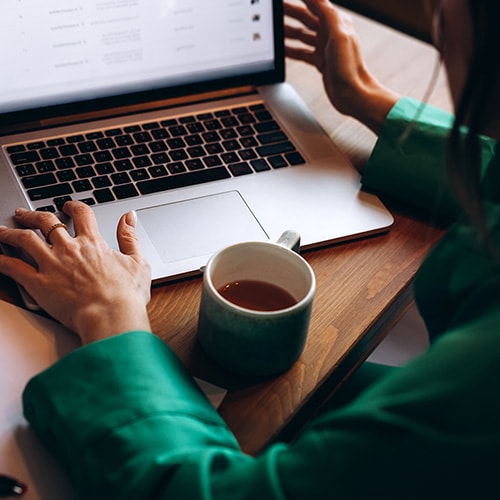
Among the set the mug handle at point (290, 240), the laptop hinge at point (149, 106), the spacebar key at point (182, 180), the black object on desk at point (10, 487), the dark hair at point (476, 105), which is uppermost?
the dark hair at point (476, 105)

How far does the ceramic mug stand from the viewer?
1.96 ft

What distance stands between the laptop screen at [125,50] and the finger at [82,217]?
18 centimetres

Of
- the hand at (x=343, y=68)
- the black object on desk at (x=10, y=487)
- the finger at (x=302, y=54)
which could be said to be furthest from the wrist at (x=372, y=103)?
the black object on desk at (x=10, y=487)

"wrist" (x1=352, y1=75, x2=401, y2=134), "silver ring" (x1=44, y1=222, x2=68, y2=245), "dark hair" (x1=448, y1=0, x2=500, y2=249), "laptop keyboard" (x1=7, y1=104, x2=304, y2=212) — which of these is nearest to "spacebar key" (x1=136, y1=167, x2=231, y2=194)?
"laptop keyboard" (x1=7, y1=104, x2=304, y2=212)

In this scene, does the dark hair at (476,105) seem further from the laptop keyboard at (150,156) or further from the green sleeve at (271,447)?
the laptop keyboard at (150,156)

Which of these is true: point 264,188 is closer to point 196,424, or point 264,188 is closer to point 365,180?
point 365,180

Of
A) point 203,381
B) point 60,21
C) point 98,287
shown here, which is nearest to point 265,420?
point 203,381

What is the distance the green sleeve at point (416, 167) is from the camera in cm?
86

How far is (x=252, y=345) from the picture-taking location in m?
0.61

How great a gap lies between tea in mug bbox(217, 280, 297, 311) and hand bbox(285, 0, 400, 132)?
0.39 meters

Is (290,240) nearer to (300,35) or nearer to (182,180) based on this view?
(182,180)

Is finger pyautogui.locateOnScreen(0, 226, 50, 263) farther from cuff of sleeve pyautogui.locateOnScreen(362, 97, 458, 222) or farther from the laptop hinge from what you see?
cuff of sleeve pyautogui.locateOnScreen(362, 97, 458, 222)

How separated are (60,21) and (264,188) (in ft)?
1.06

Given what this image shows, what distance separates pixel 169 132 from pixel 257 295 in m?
0.33
